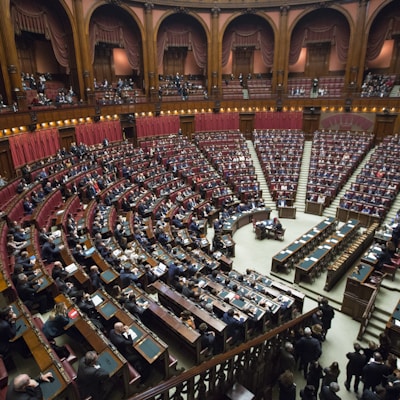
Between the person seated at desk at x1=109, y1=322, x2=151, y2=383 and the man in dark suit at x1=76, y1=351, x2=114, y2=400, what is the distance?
1.88 ft

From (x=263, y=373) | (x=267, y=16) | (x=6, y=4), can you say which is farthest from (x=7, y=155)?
(x=267, y=16)

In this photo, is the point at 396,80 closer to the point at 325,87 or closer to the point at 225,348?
the point at 325,87

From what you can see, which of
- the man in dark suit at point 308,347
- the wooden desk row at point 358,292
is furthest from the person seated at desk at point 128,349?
the wooden desk row at point 358,292

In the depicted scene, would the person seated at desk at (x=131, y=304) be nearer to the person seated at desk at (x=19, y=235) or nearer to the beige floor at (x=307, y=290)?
the beige floor at (x=307, y=290)

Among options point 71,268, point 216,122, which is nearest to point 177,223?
point 71,268

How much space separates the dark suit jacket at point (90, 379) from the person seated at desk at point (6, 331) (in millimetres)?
1101

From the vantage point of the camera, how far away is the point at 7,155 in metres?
12.1

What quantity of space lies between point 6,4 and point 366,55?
2079 centimetres

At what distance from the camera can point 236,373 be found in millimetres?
4176

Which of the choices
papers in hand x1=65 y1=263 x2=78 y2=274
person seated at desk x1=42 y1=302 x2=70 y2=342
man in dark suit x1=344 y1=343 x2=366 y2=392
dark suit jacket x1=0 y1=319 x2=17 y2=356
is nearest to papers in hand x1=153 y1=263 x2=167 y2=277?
papers in hand x1=65 y1=263 x2=78 y2=274

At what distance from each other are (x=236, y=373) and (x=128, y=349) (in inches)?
57.5

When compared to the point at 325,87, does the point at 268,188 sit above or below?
below

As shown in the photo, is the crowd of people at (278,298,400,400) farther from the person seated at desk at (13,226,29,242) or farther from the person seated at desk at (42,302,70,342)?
the person seated at desk at (13,226,29,242)

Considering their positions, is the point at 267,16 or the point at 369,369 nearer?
the point at 369,369
